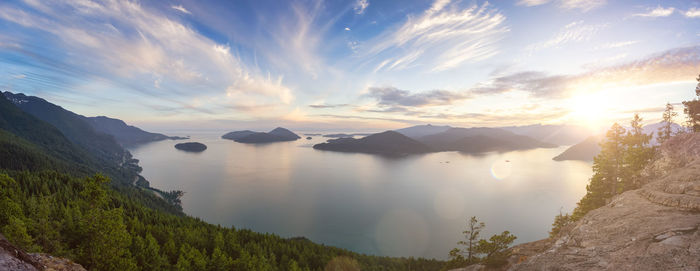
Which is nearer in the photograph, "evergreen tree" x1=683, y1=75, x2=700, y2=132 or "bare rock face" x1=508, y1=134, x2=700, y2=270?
"bare rock face" x1=508, y1=134, x2=700, y2=270

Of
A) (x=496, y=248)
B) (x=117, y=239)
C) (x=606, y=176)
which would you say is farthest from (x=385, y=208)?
(x=117, y=239)

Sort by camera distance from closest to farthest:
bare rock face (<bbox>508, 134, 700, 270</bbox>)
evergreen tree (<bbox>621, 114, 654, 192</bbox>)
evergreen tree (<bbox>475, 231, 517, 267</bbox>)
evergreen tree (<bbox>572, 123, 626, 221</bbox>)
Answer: bare rock face (<bbox>508, 134, 700, 270</bbox>) < evergreen tree (<bbox>475, 231, 517, 267</bbox>) < evergreen tree (<bbox>621, 114, 654, 192</bbox>) < evergreen tree (<bbox>572, 123, 626, 221</bbox>)

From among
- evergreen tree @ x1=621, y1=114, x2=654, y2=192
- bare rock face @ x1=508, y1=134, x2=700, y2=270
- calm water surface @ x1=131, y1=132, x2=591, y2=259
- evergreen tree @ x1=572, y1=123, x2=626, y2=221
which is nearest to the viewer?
bare rock face @ x1=508, y1=134, x2=700, y2=270

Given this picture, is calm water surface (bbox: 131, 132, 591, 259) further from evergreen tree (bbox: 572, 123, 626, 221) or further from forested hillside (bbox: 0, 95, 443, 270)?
evergreen tree (bbox: 572, 123, 626, 221)

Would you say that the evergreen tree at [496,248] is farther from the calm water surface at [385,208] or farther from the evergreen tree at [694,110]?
the calm water surface at [385,208]

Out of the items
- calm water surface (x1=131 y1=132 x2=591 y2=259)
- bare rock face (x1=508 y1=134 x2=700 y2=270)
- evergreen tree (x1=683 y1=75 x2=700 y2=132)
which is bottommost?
calm water surface (x1=131 y1=132 x2=591 y2=259)

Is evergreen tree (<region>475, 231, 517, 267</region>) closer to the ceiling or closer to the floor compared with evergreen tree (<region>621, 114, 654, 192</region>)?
closer to the floor

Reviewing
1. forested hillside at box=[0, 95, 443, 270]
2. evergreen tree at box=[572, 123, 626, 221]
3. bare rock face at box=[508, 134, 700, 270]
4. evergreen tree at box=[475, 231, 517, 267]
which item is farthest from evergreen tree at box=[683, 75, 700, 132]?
forested hillside at box=[0, 95, 443, 270]

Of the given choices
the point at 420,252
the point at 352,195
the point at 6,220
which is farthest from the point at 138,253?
the point at 352,195

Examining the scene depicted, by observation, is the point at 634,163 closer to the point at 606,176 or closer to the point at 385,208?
the point at 606,176
